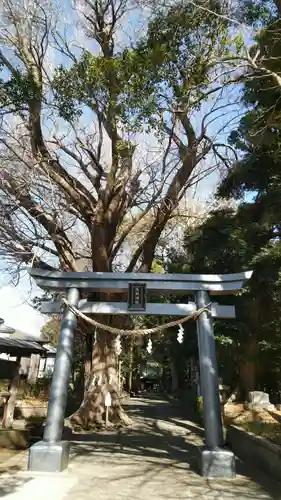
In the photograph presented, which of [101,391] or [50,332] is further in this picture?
[50,332]

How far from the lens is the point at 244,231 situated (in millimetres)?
11258

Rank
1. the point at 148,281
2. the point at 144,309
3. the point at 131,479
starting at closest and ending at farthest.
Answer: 1. the point at 131,479
2. the point at 144,309
3. the point at 148,281

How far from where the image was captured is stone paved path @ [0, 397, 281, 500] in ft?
17.0

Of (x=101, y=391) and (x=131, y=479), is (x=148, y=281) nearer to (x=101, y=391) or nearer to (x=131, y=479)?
(x=131, y=479)

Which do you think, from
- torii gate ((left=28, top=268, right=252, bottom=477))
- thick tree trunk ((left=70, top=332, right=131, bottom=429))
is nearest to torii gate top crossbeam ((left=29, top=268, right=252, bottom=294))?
torii gate ((left=28, top=268, right=252, bottom=477))

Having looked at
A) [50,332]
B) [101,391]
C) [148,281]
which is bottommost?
[101,391]

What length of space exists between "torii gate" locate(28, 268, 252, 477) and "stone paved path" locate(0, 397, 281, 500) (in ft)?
1.73

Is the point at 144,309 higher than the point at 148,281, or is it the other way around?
the point at 148,281

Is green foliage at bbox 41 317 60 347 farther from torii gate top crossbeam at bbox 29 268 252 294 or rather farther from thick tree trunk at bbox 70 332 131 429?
torii gate top crossbeam at bbox 29 268 252 294

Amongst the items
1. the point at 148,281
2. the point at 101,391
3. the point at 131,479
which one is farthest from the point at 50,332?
the point at 131,479

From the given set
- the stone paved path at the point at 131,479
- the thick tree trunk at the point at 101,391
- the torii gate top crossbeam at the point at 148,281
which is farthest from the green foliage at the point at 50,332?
the torii gate top crossbeam at the point at 148,281

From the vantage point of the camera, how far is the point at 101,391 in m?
11.4

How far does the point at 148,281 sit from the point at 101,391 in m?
5.42

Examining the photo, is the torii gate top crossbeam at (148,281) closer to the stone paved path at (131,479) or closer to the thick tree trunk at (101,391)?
the stone paved path at (131,479)
